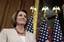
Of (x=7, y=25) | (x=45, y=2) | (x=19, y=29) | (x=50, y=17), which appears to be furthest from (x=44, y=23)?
(x=19, y=29)

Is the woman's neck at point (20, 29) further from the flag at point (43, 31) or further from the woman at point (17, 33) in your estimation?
the flag at point (43, 31)

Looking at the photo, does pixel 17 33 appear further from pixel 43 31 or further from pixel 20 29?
pixel 43 31

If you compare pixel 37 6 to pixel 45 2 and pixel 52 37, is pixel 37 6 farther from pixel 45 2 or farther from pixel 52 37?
pixel 52 37

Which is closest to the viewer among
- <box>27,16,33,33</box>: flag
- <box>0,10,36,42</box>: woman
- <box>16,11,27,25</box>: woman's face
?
<box>0,10,36,42</box>: woman

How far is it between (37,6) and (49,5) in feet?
0.62

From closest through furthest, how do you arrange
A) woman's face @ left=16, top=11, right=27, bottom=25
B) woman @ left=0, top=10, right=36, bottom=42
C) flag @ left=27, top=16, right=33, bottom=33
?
1. woman @ left=0, top=10, right=36, bottom=42
2. woman's face @ left=16, top=11, right=27, bottom=25
3. flag @ left=27, top=16, right=33, bottom=33

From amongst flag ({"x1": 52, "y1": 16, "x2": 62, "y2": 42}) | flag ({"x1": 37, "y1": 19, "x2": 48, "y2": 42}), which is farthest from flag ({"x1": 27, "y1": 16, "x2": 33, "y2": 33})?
flag ({"x1": 52, "y1": 16, "x2": 62, "y2": 42})

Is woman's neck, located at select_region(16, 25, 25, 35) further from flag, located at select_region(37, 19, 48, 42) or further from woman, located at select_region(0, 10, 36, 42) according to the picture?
flag, located at select_region(37, 19, 48, 42)

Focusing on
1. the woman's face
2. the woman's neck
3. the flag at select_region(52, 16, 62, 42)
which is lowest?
the flag at select_region(52, 16, 62, 42)

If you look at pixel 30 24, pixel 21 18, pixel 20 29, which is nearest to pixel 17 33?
pixel 20 29

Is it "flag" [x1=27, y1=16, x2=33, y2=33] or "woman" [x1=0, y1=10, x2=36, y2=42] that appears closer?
"woman" [x1=0, y1=10, x2=36, y2=42]

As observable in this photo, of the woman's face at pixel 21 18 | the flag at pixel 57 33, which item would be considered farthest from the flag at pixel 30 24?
the woman's face at pixel 21 18

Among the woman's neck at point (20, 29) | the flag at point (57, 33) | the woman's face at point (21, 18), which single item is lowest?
the flag at point (57, 33)

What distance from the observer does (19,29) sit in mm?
2068
